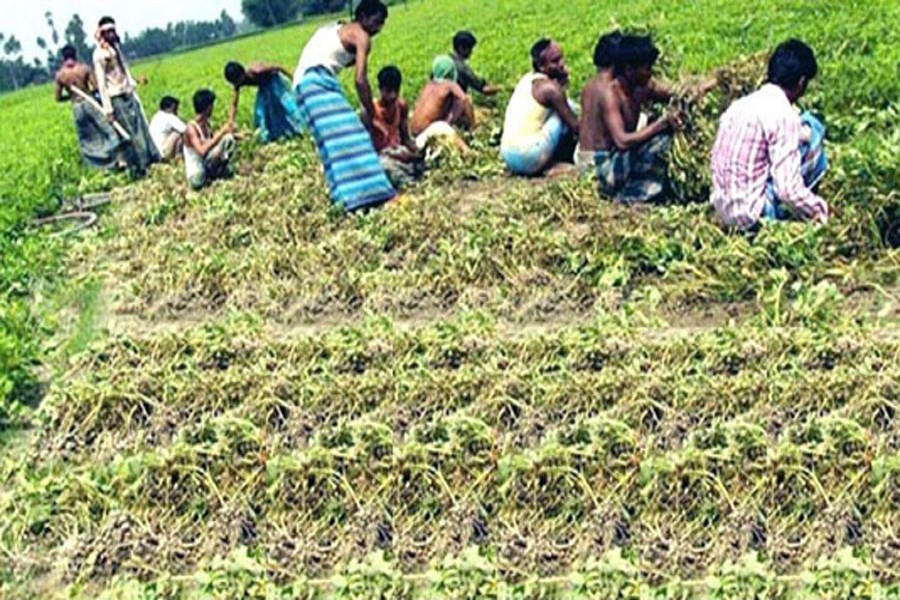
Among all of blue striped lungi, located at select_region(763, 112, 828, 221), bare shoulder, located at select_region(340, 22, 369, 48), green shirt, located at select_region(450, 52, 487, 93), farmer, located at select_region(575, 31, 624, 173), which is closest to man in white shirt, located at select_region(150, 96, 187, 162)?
green shirt, located at select_region(450, 52, 487, 93)

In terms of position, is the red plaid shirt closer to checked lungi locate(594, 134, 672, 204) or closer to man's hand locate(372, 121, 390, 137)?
checked lungi locate(594, 134, 672, 204)

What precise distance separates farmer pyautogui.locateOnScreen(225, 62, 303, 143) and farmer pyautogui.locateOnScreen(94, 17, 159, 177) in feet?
3.86

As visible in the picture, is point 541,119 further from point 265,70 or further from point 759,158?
point 265,70

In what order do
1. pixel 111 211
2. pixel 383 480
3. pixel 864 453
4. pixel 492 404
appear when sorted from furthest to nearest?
pixel 111 211 → pixel 492 404 → pixel 383 480 → pixel 864 453

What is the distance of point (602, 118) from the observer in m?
6.97

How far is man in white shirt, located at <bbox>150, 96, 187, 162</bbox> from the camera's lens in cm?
1146

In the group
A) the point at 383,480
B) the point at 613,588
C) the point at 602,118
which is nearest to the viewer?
the point at 613,588

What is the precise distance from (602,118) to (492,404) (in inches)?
130

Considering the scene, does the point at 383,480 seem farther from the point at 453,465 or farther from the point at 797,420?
the point at 797,420

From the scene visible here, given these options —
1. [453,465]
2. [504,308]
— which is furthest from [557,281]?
[453,465]

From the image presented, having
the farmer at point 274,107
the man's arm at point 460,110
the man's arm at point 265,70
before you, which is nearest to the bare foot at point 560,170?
the man's arm at point 460,110

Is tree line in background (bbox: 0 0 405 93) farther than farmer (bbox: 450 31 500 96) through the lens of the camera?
Yes

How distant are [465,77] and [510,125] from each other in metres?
2.64

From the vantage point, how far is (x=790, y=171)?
18.8 ft
